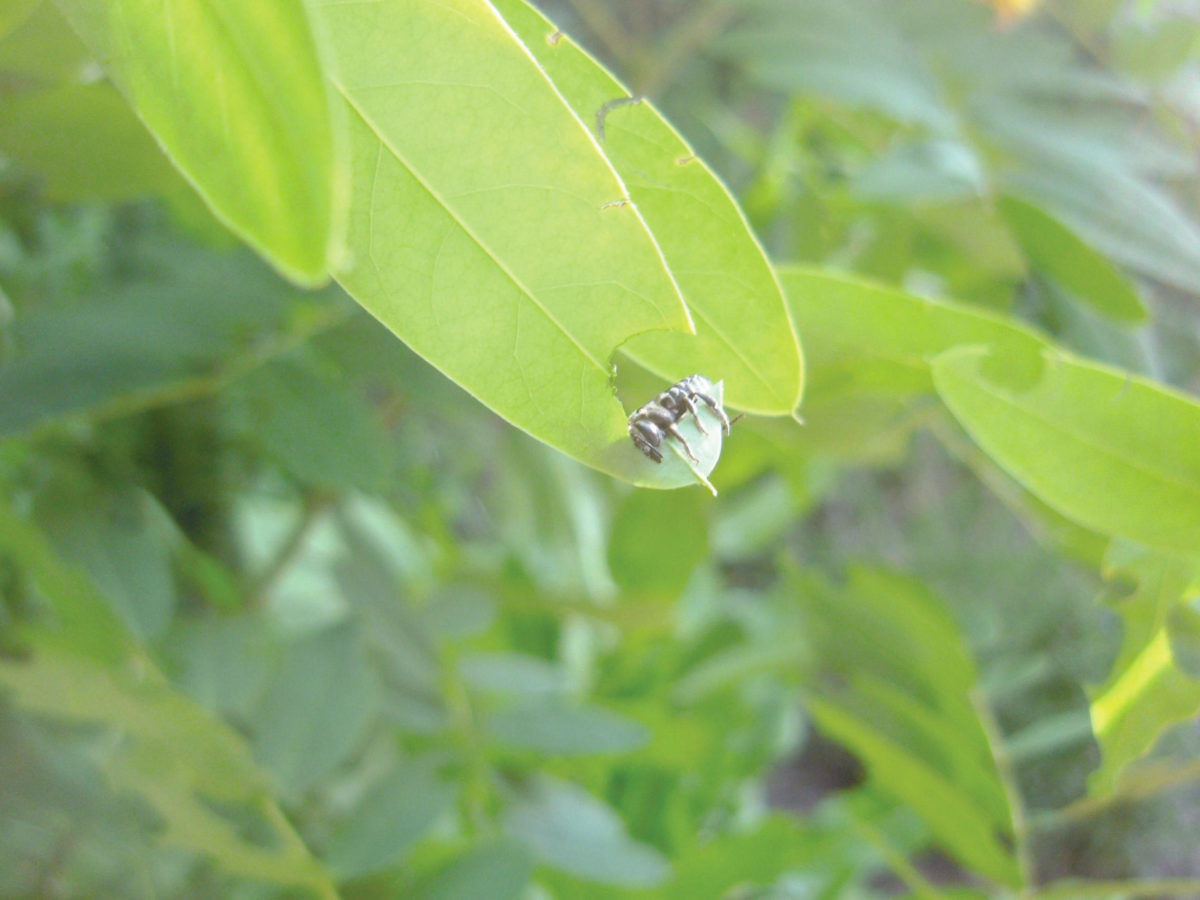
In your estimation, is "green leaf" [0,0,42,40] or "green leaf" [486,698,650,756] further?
"green leaf" [486,698,650,756]

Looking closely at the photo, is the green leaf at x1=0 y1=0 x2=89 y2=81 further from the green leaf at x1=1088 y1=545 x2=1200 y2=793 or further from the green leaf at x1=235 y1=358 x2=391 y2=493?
the green leaf at x1=1088 y1=545 x2=1200 y2=793

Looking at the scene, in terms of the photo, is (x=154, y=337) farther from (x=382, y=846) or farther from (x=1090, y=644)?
(x=1090, y=644)

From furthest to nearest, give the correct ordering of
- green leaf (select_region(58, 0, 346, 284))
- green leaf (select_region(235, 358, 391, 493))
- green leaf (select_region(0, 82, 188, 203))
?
green leaf (select_region(235, 358, 391, 493))
green leaf (select_region(0, 82, 188, 203))
green leaf (select_region(58, 0, 346, 284))

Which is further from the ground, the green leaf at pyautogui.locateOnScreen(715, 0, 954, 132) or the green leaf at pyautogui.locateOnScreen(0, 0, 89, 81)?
the green leaf at pyautogui.locateOnScreen(0, 0, 89, 81)

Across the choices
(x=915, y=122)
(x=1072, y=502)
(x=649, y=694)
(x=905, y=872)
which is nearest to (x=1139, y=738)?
(x=1072, y=502)

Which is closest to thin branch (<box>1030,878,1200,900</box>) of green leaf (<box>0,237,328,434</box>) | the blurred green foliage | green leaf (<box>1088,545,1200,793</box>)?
the blurred green foliage

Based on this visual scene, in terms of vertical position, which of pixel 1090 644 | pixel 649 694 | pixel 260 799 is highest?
pixel 260 799
